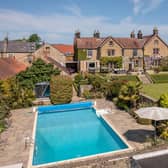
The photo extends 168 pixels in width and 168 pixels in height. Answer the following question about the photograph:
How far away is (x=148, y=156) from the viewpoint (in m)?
8.84

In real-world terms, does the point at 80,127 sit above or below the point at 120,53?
below

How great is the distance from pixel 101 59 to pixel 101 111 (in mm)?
29751

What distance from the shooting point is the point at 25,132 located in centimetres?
1566

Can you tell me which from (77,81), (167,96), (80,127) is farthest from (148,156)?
(77,81)

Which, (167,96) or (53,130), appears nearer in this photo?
(167,96)

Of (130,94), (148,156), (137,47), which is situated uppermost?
(137,47)

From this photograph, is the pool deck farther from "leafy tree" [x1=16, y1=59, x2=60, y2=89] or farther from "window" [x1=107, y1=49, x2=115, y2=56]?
"window" [x1=107, y1=49, x2=115, y2=56]

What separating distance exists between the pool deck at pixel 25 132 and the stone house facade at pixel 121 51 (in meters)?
28.9

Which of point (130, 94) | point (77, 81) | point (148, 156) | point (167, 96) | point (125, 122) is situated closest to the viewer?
point (148, 156)

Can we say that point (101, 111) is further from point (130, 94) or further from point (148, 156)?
point (148, 156)

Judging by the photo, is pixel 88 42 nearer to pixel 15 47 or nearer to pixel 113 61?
pixel 113 61

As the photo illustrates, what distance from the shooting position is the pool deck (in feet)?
39.1

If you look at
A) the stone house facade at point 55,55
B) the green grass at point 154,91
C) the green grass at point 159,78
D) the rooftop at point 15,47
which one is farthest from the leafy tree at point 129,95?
→ the rooftop at point 15,47

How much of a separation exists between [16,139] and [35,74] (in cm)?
1381
